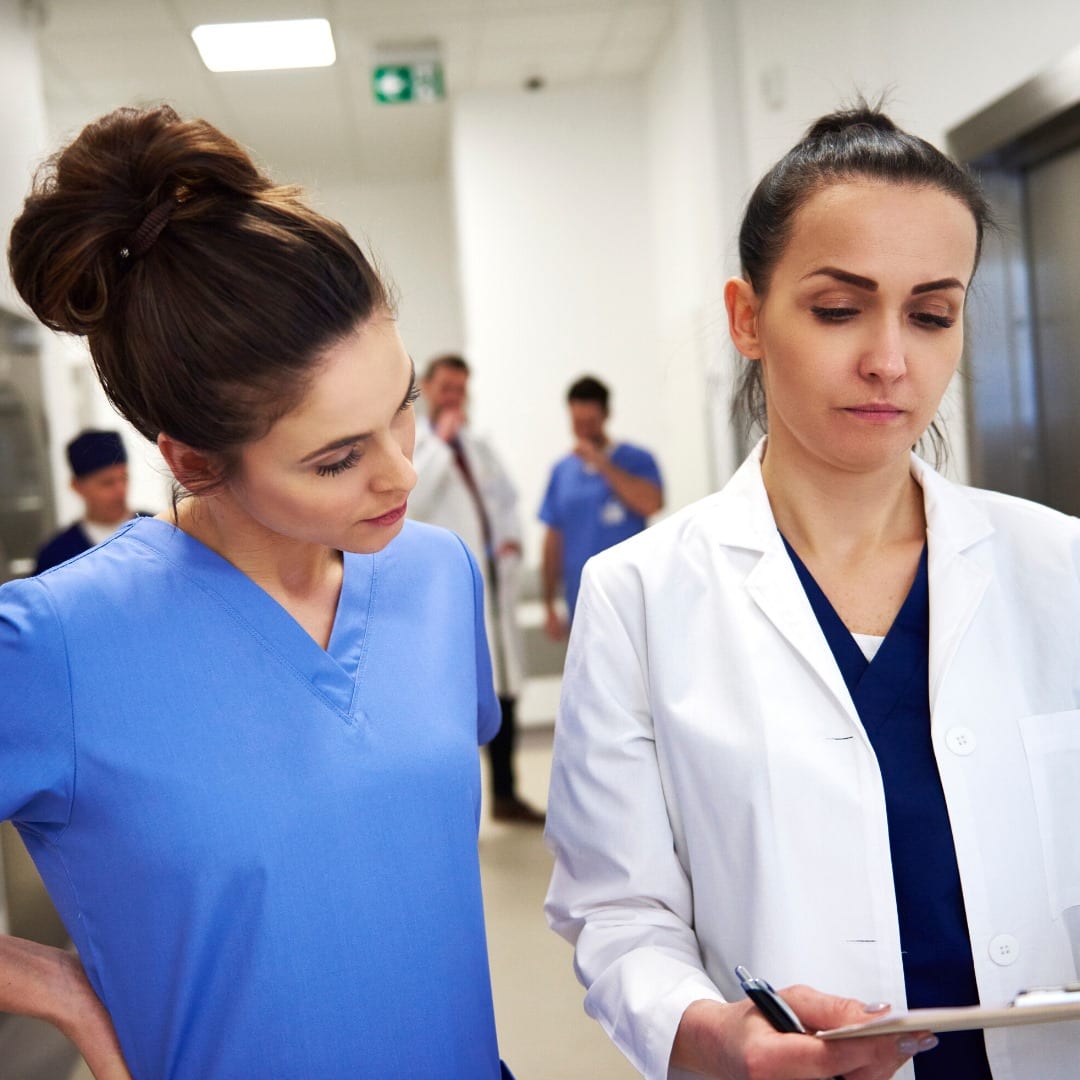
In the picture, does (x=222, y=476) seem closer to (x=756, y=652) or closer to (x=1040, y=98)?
(x=756, y=652)

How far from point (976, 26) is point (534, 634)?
4.08 metres

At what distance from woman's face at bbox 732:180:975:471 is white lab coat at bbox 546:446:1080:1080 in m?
0.14

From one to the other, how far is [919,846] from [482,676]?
1.62ft

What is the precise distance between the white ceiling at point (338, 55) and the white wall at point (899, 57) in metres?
1.31

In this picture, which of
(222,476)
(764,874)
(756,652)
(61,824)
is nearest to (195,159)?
(222,476)

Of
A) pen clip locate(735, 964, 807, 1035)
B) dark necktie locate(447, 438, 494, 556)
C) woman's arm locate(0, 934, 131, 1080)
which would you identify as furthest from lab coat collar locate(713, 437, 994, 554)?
dark necktie locate(447, 438, 494, 556)

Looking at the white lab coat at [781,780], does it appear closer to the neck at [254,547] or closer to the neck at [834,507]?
the neck at [834,507]

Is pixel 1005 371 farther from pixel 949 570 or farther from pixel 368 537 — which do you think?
pixel 368 537

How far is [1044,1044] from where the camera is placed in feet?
3.60

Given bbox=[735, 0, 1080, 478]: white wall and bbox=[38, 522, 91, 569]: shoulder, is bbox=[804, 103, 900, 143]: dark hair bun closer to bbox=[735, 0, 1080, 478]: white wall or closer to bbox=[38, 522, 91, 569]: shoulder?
bbox=[735, 0, 1080, 478]: white wall

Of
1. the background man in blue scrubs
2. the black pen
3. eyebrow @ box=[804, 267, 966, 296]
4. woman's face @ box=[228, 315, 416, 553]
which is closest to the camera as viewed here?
the black pen

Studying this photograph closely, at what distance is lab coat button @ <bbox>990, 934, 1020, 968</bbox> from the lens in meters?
1.07

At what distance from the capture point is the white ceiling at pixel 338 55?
5.26 metres

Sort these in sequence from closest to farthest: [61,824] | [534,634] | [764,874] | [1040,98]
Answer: [61,824] → [764,874] → [1040,98] → [534,634]
